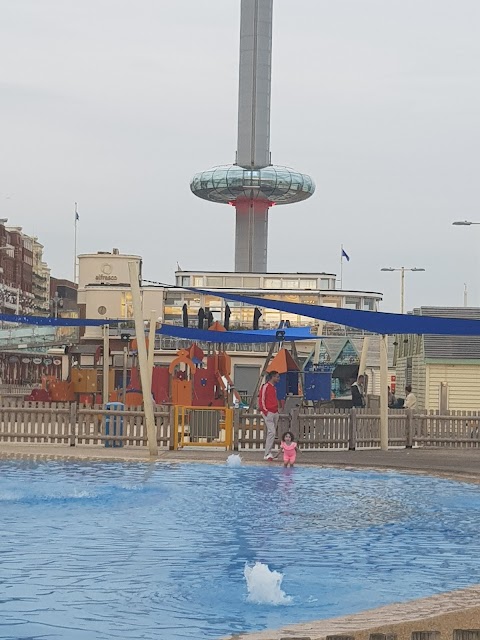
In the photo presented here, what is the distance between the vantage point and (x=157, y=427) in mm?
26984

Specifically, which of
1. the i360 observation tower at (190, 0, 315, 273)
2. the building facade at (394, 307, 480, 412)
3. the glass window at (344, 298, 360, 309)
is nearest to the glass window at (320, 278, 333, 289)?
the glass window at (344, 298, 360, 309)

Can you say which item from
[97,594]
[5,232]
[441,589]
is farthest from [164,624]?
[5,232]

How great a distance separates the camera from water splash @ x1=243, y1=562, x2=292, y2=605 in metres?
9.70

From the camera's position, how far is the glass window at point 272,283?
335 feet

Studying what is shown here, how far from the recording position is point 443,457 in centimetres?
2591

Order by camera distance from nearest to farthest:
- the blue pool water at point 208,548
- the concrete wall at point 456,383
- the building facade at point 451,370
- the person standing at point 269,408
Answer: the blue pool water at point 208,548
the person standing at point 269,408
the building facade at point 451,370
the concrete wall at point 456,383

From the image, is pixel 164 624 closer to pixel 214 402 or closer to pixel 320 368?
pixel 214 402

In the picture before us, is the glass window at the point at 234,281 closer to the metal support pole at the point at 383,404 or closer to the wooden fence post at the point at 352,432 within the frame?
the metal support pole at the point at 383,404

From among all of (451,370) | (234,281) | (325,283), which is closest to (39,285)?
(234,281)

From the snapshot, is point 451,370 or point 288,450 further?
point 451,370

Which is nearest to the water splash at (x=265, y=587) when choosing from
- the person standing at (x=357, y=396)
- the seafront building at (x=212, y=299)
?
the person standing at (x=357, y=396)

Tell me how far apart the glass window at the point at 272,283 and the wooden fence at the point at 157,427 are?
7346 centimetres

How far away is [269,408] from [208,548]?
12.0 meters

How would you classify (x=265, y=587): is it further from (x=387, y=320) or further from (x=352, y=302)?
(x=352, y=302)
